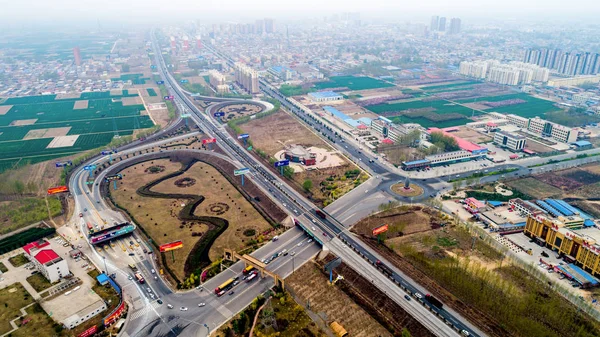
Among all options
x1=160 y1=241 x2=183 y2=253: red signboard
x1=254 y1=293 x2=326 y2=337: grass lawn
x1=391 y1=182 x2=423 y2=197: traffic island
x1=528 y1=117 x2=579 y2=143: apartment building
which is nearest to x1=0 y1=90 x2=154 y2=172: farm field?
x1=160 y1=241 x2=183 y2=253: red signboard

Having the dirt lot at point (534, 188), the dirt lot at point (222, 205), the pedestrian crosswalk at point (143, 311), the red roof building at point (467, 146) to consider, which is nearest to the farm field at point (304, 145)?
the dirt lot at point (222, 205)

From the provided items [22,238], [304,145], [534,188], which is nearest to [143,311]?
[22,238]

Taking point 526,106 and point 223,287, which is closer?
point 223,287

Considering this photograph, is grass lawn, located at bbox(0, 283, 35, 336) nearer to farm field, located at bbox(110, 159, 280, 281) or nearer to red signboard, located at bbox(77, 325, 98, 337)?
red signboard, located at bbox(77, 325, 98, 337)

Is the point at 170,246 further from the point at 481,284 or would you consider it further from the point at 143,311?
the point at 481,284

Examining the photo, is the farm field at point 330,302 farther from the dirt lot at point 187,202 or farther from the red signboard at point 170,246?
the red signboard at point 170,246

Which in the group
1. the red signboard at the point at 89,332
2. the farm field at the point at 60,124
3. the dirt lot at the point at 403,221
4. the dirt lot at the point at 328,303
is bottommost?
the farm field at the point at 60,124

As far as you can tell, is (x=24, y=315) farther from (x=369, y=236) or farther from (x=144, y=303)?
(x=369, y=236)
